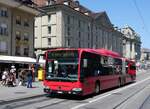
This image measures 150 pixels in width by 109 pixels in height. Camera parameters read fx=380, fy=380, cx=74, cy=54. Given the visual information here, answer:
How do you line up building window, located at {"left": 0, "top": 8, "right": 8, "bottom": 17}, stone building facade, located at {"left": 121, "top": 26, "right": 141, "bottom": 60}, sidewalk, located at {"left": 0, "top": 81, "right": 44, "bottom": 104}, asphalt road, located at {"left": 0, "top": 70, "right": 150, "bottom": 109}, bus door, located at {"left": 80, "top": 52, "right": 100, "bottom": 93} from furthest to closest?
stone building facade, located at {"left": 121, "top": 26, "right": 141, "bottom": 60} < building window, located at {"left": 0, "top": 8, "right": 8, "bottom": 17} < bus door, located at {"left": 80, "top": 52, "right": 100, "bottom": 93} < sidewalk, located at {"left": 0, "top": 81, "right": 44, "bottom": 104} < asphalt road, located at {"left": 0, "top": 70, "right": 150, "bottom": 109}

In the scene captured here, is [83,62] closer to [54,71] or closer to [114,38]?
[54,71]

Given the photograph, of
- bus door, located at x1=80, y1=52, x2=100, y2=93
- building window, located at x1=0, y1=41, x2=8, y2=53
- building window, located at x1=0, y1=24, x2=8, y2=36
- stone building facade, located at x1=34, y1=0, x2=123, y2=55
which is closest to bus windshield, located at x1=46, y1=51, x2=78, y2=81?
bus door, located at x1=80, y1=52, x2=100, y2=93

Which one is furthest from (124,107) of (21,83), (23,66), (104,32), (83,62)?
(104,32)

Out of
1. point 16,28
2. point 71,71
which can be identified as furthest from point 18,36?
point 71,71

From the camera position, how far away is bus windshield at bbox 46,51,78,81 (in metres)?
19.8

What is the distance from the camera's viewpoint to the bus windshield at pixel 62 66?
1982 cm

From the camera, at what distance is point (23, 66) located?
161ft

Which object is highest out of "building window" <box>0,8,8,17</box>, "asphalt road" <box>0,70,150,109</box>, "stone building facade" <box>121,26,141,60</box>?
"stone building facade" <box>121,26,141,60</box>

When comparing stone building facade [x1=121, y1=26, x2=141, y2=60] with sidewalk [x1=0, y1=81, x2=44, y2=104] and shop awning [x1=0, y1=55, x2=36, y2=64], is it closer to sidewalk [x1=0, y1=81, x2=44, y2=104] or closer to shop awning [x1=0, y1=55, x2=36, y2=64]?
shop awning [x1=0, y1=55, x2=36, y2=64]

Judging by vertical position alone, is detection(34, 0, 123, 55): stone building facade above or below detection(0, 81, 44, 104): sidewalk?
above

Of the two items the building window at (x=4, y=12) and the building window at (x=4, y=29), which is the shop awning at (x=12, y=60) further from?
the building window at (x=4, y=12)

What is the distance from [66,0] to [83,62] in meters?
61.2

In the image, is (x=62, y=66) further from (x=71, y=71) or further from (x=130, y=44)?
(x=130, y=44)

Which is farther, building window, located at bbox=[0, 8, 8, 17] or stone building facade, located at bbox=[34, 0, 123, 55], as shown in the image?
stone building facade, located at bbox=[34, 0, 123, 55]
